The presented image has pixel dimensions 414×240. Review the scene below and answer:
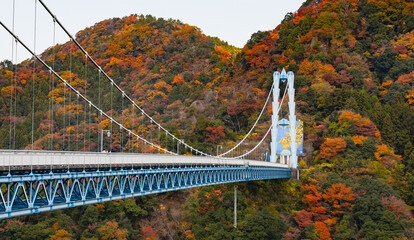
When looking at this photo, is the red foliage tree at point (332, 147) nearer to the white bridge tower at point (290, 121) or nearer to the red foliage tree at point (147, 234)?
the white bridge tower at point (290, 121)

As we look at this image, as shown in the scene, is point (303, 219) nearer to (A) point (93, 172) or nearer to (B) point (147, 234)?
(B) point (147, 234)

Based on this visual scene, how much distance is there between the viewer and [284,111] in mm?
64250

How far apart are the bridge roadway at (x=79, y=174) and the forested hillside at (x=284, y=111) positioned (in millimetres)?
8906

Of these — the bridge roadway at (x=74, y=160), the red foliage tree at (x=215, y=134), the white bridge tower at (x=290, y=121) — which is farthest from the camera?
the red foliage tree at (x=215, y=134)

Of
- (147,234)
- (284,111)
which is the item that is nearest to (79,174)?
(147,234)

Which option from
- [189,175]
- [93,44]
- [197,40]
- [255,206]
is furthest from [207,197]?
[93,44]

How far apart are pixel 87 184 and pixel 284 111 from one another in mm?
44869

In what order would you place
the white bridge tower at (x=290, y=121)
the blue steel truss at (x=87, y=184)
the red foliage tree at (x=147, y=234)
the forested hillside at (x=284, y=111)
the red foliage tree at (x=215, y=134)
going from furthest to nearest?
1. the red foliage tree at (x=215, y=134)
2. the white bridge tower at (x=290, y=121)
3. the red foliage tree at (x=147, y=234)
4. the forested hillside at (x=284, y=111)
5. the blue steel truss at (x=87, y=184)

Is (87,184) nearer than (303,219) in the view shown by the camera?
Yes

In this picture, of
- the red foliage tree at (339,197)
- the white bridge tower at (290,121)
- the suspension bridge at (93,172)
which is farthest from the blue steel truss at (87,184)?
the white bridge tower at (290,121)

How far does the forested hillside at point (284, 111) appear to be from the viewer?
144 ft

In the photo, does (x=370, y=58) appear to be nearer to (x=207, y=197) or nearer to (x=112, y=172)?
(x=207, y=197)

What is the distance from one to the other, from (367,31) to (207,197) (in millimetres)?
34549

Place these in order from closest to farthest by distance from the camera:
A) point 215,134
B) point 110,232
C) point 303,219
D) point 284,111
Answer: point 110,232
point 303,219
point 215,134
point 284,111
